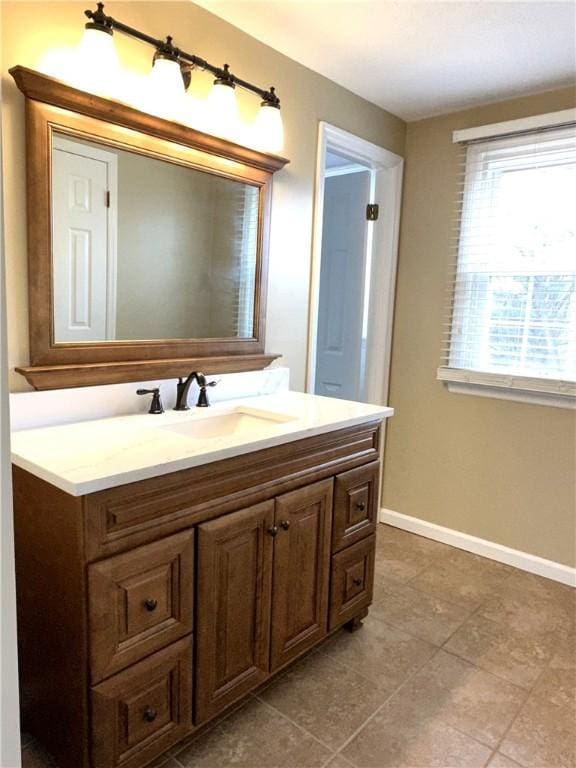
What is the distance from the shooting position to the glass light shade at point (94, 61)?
4.79 feet

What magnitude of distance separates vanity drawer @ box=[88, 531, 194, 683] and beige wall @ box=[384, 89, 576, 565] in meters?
1.84

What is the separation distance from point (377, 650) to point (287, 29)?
2.27m

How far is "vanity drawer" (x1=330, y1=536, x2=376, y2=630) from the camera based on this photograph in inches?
74.6

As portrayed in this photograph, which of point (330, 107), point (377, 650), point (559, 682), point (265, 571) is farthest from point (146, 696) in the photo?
point (330, 107)

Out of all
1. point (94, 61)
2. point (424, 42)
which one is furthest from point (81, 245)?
point (424, 42)

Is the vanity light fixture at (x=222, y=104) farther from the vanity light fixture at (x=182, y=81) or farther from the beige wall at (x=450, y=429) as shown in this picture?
the beige wall at (x=450, y=429)

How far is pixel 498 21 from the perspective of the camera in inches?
72.5

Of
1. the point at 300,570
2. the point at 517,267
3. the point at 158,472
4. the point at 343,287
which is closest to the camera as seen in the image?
the point at 158,472

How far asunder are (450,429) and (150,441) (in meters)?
1.86

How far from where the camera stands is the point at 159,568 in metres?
1.30

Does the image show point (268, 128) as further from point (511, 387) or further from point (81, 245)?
point (511, 387)

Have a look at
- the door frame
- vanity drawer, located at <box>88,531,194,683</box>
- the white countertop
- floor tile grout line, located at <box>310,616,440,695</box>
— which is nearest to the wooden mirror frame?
the white countertop

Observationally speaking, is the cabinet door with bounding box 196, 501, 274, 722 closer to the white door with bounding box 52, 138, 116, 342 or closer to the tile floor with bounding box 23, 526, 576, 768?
the tile floor with bounding box 23, 526, 576, 768

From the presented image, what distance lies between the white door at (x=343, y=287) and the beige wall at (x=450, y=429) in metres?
0.23
